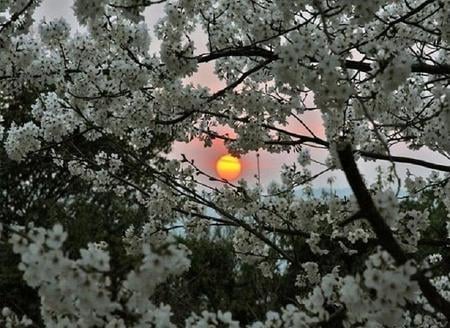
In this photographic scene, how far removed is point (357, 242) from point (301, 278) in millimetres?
619

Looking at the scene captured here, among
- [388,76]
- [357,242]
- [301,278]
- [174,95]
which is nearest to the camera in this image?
[388,76]

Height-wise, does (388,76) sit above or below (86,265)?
above

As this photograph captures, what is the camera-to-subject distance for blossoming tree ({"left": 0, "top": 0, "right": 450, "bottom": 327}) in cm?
213

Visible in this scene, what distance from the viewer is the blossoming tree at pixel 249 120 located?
2133mm

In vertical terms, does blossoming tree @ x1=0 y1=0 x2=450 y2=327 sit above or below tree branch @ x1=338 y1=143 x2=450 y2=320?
above

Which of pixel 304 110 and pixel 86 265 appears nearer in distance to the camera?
pixel 86 265

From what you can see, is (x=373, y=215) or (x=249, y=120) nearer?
(x=373, y=215)

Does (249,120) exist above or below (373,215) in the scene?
above

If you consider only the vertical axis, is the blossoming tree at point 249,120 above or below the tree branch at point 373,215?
above

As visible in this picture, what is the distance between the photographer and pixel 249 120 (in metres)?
5.29

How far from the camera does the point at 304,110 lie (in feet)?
17.4

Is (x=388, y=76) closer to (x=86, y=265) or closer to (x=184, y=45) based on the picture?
(x=86, y=265)

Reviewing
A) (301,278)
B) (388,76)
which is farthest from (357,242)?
(388,76)

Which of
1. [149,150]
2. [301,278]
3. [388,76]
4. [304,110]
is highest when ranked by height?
[149,150]
